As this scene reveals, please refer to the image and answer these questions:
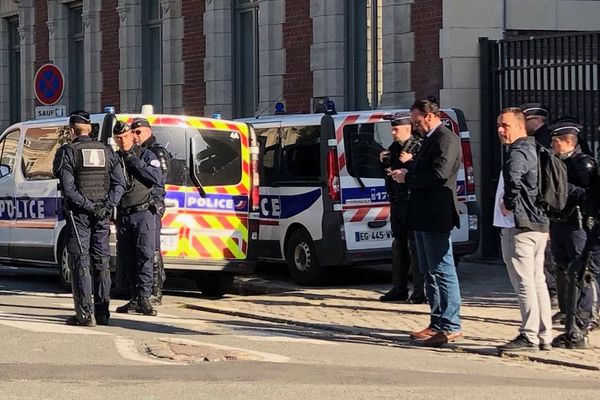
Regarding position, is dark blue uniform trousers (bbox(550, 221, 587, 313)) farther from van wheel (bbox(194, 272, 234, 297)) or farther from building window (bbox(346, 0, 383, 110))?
building window (bbox(346, 0, 383, 110))

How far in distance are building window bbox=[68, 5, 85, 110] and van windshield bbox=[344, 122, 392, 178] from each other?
15.5 meters

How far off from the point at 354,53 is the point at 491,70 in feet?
10.9

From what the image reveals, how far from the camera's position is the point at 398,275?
44.7ft

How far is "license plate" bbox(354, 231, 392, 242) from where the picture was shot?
14914 millimetres

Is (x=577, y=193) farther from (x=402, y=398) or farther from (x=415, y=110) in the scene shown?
(x=402, y=398)

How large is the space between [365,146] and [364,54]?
237 inches

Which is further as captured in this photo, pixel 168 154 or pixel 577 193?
pixel 168 154

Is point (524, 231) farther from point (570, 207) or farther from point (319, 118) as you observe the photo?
point (319, 118)

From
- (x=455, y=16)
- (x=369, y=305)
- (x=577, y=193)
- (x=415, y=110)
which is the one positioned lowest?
(x=369, y=305)

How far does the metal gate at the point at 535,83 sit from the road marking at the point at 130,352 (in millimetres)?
7665

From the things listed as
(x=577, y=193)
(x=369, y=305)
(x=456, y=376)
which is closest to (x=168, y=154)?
(x=369, y=305)

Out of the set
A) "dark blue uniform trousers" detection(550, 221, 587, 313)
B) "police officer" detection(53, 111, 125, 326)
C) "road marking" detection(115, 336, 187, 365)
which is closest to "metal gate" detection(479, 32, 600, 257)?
"dark blue uniform trousers" detection(550, 221, 587, 313)

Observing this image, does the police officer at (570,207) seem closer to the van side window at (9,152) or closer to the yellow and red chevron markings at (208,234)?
the yellow and red chevron markings at (208,234)

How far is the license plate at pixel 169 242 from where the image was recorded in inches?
558
